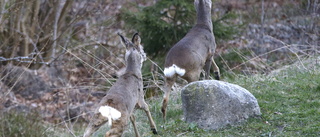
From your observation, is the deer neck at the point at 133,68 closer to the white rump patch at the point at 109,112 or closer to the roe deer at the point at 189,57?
the roe deer at the point at 189,57

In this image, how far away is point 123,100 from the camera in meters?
5.35

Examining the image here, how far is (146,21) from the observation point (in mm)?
10641

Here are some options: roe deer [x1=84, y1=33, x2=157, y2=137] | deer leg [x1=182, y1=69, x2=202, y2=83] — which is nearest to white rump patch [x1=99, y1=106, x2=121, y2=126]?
roe deer [x1=84, y1=33, x2=157, y2=137]

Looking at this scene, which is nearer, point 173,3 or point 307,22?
point 173,3

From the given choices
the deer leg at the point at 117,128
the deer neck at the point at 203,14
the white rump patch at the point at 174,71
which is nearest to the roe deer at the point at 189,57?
the white rump patch at the point at 174,71

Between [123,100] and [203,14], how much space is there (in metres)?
2.95

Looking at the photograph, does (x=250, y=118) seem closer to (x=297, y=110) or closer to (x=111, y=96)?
(x=297, y=110)

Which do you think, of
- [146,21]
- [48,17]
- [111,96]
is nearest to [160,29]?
[146,21]

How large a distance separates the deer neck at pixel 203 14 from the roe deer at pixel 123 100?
5.01ft

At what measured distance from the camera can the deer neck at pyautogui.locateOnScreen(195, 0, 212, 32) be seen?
7.66m

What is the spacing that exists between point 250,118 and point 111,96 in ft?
6.31

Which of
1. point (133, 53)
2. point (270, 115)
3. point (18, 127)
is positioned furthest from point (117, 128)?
point (18, 127)

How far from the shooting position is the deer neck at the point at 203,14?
25.1 feet

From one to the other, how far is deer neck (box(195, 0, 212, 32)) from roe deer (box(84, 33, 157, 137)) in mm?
1527
